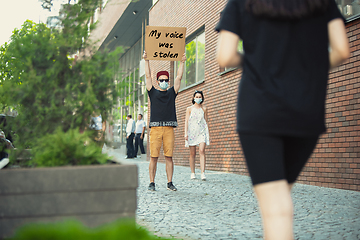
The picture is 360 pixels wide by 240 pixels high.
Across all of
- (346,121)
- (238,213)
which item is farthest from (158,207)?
(346,121)

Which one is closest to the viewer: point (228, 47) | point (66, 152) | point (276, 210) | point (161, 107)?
point (276, 210)

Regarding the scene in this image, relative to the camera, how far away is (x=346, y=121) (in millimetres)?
7145

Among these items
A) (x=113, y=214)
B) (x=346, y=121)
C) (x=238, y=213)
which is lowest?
(x=238, y=213)

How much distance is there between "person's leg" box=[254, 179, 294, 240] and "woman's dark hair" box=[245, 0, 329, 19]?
2.56 ft

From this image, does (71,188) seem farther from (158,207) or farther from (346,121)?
(346,121)

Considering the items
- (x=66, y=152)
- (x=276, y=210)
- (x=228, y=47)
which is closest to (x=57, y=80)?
(x=66, y=152)

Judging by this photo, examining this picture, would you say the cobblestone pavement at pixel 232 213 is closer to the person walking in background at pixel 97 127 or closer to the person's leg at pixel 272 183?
the person walking in background at pixel 97 127

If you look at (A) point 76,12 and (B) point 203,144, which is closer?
(A) point 76,12

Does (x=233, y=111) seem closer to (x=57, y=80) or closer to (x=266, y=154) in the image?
(x=57, y=80)

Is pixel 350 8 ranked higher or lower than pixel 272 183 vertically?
higher

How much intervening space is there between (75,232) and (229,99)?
9555mm

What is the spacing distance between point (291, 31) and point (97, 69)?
1.58 metres

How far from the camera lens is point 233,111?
11.3m

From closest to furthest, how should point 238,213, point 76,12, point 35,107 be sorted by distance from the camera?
point 35,107
point 76,12
point 238,213
